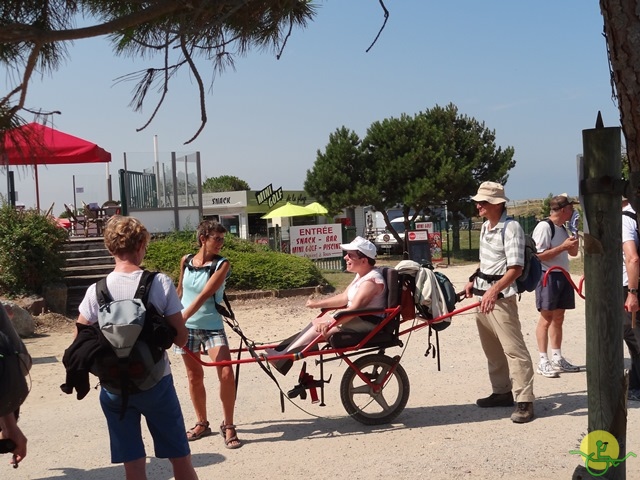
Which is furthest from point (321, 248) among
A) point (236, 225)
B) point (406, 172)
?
point (236, 225)

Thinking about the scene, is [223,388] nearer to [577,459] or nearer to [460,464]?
[460,464]

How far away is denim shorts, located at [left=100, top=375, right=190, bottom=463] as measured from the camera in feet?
12.8

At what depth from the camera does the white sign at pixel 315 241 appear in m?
20.5

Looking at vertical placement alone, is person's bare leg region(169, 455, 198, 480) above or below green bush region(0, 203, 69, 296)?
below

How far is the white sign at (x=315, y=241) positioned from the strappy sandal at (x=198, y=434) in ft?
46.5

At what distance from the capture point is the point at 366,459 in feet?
17.4

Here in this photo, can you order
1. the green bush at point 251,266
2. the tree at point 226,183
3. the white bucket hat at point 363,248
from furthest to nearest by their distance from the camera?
the tree at point 226,183 → the green bush at point 251,266 → the white bucket hat at point 363,248

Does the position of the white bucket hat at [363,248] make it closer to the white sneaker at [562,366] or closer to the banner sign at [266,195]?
the white sneaker at [562,366]

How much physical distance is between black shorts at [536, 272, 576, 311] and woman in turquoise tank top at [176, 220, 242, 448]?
3359 millimetres

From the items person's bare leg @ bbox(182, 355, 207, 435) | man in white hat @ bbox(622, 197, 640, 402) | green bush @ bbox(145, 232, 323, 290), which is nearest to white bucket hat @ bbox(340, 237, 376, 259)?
person's bare leg @ bbox(182, 355, 207, 435)

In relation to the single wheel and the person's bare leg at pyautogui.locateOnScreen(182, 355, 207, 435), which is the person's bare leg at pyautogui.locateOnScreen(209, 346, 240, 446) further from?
the single wheel

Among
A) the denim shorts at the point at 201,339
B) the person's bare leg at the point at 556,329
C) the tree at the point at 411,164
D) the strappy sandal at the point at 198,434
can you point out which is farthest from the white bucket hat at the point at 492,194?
the tree at the point at 411,164

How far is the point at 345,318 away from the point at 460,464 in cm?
141

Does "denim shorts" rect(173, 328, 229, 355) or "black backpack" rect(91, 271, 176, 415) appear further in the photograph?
"denim shorts" rect(173, 328, 229, 355)
